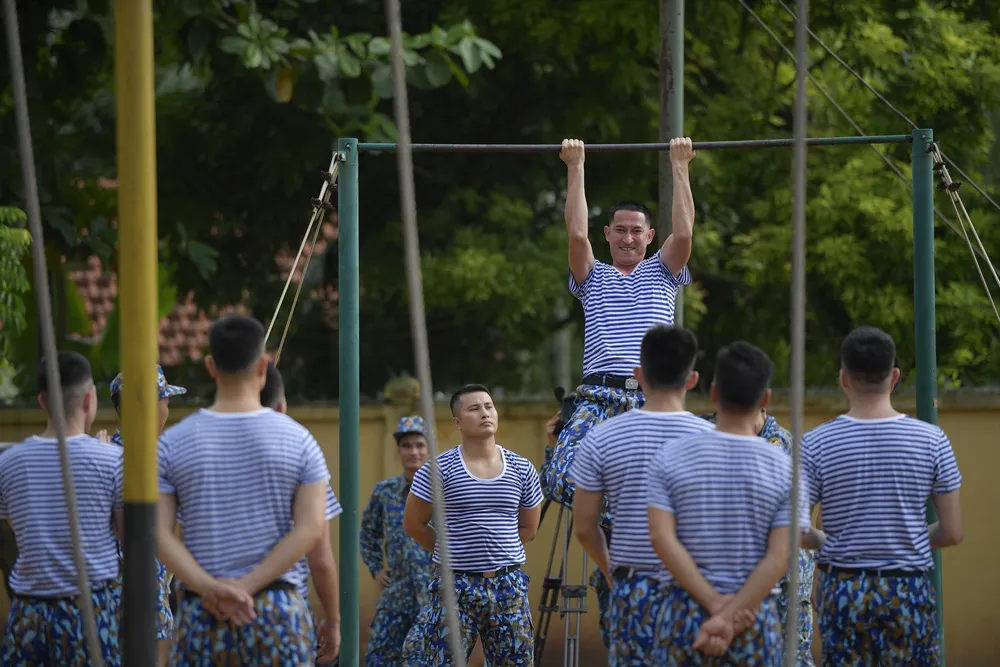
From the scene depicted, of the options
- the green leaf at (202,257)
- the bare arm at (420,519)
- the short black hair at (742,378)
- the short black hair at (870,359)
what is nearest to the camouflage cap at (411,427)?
the bare arm at (420,519)

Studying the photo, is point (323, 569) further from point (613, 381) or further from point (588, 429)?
point (613, 381)

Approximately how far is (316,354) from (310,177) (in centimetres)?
194

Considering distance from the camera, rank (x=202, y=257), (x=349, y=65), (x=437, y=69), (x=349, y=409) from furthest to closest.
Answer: (x=202, y=257)
(x=437, y=69)
(x=349, y=65)
(x=349, y=409)

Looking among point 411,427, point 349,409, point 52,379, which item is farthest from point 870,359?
point 411,427

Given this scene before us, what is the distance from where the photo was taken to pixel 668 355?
453cm

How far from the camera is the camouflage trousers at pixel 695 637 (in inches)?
169

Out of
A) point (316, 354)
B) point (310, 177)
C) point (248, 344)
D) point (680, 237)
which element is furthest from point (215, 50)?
point (248, 344)

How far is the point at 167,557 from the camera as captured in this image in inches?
168

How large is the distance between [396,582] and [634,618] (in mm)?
3570

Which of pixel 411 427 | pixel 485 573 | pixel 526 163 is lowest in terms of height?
pixel 485 573

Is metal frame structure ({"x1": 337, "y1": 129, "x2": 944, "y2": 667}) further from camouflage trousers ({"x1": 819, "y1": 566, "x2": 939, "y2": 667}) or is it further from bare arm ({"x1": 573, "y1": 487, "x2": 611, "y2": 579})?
bare arm ({"x1": 573, "y1": 487, "x2": 611, "y2": 579})

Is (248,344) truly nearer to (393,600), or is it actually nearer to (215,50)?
(393,600)

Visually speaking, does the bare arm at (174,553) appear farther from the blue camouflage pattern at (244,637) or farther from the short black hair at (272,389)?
the short black hair at (272,389)

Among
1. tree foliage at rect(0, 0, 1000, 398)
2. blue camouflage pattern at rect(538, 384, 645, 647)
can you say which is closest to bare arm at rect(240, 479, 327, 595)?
blue camouflage pattern at rect(538, 384, 645, 647)
